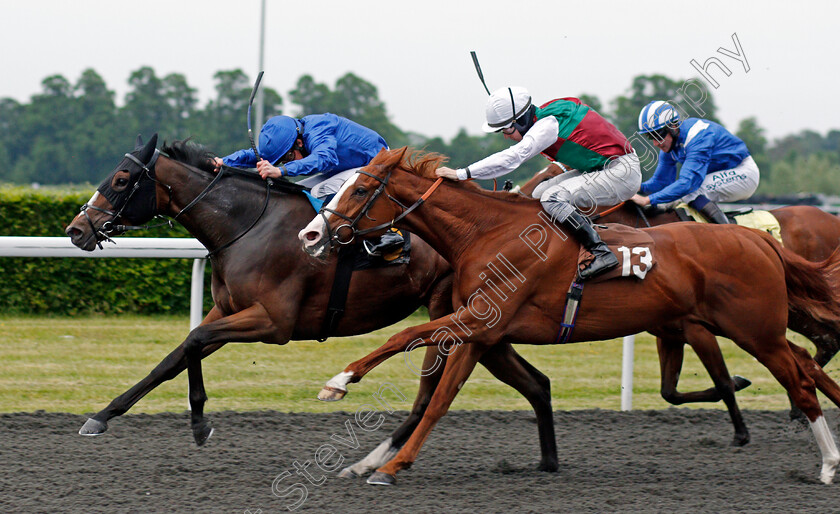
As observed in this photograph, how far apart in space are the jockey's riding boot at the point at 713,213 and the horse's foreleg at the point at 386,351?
2.67 m

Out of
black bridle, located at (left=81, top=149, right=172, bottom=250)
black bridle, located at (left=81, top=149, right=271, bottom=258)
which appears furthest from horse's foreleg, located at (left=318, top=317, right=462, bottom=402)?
black bridle, located at (left=81, top=149, right=172, bottom=250)

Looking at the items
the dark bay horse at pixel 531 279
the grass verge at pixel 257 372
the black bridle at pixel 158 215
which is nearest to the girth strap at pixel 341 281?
the black bridle at pixel 158 215

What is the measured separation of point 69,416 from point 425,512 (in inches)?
116

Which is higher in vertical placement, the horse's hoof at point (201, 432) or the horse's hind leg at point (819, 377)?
the horse's hind leg at point (819, 377)

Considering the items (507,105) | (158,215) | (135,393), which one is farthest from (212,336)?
(507,105)

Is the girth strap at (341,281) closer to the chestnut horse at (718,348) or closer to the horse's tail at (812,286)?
the chestnut horse at (718,348)

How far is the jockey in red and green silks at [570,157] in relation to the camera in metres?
4.50

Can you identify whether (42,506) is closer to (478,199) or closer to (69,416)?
(69,416)

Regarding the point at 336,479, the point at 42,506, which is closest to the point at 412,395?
the point at 336,479

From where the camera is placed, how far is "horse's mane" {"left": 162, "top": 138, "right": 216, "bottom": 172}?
17.0ft

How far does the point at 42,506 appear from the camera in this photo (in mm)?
3867

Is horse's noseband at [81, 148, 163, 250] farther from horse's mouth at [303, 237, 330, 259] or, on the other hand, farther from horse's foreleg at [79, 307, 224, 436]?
horse's mouth at [303, 237, 330, 259]

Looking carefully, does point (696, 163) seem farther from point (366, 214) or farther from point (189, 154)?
point (189, 154)

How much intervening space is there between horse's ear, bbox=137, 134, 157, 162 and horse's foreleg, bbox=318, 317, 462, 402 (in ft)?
5.75
